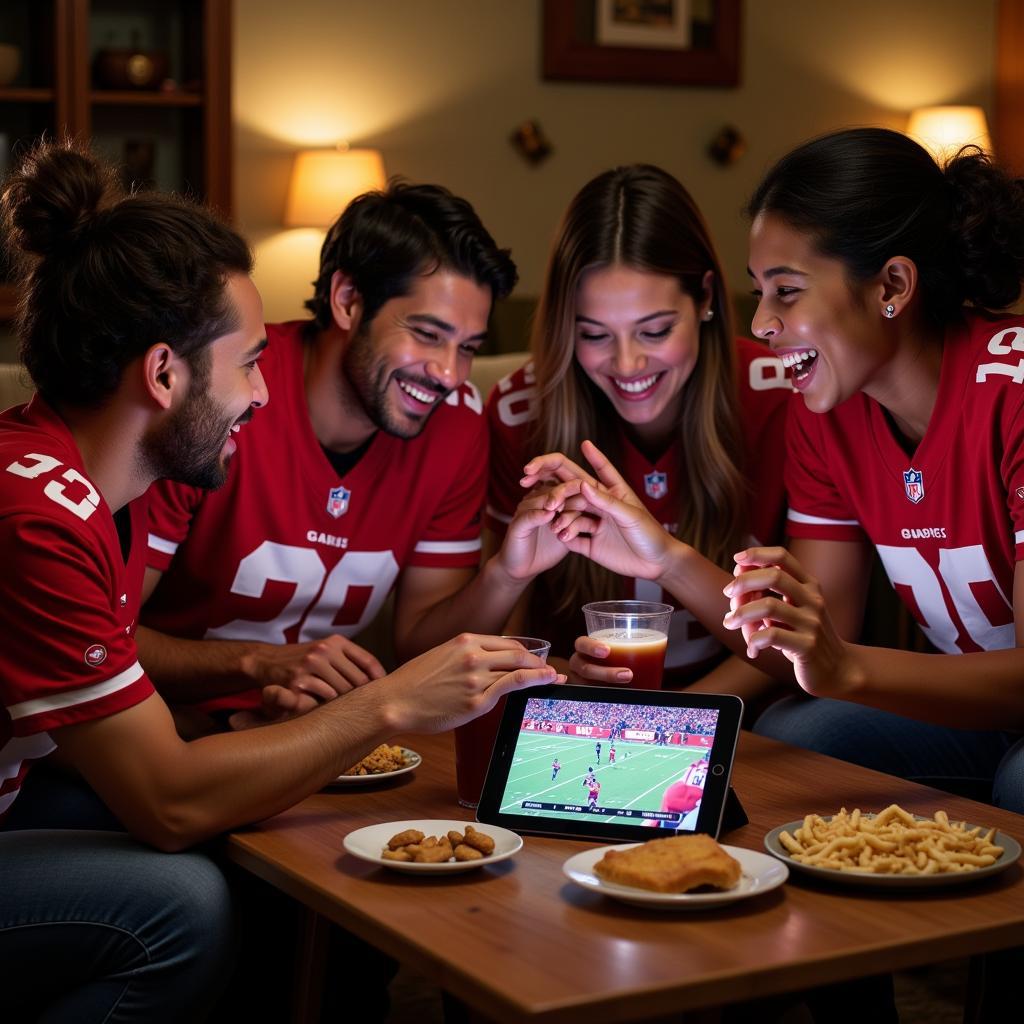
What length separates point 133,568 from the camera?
6.28ft

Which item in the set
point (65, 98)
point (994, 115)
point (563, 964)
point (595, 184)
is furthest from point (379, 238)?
point (994, 115)

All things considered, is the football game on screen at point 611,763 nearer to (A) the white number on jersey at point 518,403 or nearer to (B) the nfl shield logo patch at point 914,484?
(B) the nfl shield logo patch at point 914,484

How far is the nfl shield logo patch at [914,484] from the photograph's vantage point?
7.39 feet

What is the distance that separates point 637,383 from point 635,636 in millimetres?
744

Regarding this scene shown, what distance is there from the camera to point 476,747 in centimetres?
174

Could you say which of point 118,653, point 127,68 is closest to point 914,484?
point 118,653

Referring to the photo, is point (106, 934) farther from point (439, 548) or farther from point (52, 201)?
point (439, 548)

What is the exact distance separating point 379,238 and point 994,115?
5.32m

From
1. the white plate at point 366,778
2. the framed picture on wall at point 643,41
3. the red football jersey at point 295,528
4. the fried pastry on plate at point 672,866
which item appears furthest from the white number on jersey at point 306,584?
the framed picture on wall at point 643,41

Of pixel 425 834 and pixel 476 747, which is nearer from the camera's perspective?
pixel 425 834

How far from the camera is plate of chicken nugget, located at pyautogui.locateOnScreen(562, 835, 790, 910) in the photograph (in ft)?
4.46

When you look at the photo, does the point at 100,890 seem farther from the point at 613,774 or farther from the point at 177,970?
the point at 613,774

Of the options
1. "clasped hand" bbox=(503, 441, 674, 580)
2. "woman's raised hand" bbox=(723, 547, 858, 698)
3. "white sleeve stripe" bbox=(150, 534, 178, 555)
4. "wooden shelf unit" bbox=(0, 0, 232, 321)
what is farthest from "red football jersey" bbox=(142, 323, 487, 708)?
"wooden shelf unit" bbox=(0, 0, 232, 321)

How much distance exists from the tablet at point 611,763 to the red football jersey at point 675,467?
88 centimetres
